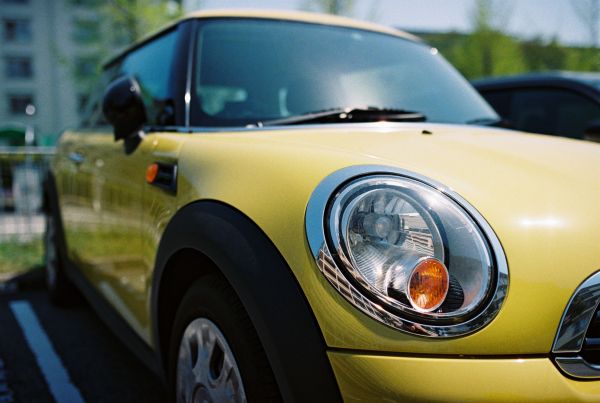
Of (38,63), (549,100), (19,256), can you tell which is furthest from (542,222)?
(38,63)

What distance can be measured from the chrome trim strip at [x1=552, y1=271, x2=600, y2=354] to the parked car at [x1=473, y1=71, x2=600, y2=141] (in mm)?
3144

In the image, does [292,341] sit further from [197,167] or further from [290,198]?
[197,167]

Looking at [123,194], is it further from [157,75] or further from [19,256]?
[19,256]

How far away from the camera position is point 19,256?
5.99 m

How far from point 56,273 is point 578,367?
3.70 m

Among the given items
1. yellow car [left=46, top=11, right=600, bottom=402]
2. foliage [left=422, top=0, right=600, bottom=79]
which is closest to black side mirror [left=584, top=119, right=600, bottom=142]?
yellow car [left=46, top=11, right=600, bottom=402]

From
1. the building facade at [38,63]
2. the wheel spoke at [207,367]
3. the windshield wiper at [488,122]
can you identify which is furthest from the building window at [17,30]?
the wheel spoke at [207,367]

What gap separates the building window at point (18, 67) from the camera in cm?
4319

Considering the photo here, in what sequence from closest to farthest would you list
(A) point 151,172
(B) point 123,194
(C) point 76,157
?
(A) point 151,172 < (B) point 123,194 < (C) point 76,157

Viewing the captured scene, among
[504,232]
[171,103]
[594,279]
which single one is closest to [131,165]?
[171,103]

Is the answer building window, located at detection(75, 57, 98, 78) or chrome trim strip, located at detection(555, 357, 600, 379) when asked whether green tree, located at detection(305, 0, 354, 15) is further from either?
chrome trim strip, located at detection(555, 357, 600, 379)

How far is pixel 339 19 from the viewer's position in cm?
294

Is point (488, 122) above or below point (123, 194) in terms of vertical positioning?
above

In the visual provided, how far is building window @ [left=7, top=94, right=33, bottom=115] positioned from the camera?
141 feet
